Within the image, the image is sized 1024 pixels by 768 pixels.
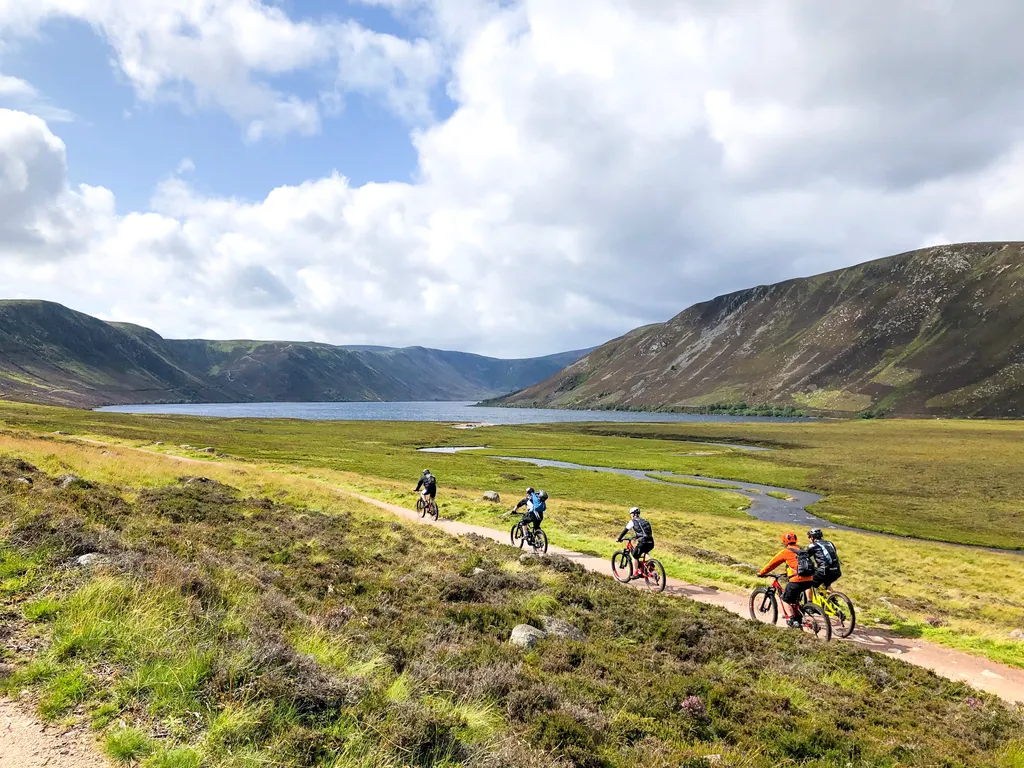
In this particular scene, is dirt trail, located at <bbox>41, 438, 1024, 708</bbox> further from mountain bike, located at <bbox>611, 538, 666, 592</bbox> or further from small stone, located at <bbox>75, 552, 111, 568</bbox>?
small stone, located at <bbox>75, 552, 111, 568</bbox>

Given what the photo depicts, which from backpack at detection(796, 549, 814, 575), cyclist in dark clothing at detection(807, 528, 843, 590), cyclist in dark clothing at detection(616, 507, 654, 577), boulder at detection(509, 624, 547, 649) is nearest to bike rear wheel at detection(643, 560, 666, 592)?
cyclist in dark clothing at detection(616, 507, 654, 577)

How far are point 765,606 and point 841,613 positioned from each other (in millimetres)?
2233

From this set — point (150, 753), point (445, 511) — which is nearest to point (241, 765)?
point (150, 753)

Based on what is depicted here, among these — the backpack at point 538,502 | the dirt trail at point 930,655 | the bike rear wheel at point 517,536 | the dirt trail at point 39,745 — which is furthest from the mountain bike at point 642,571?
the dirt trail at point 39,745

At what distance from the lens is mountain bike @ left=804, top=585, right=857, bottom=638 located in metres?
16.8

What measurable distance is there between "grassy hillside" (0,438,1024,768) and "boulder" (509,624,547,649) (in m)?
0.37

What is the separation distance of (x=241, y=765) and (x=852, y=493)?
70806 millimetres

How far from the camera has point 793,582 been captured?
1666 cm

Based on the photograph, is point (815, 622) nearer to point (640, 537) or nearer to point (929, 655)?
point (929, 655)

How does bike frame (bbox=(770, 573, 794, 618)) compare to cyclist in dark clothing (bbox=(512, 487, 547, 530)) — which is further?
cyclist in dark clothing (bbox=(512, 487, 547, 530))

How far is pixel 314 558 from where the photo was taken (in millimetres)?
17719

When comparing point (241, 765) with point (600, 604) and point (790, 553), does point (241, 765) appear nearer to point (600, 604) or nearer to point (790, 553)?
point (600, 604)

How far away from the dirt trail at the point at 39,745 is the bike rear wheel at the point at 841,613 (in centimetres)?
1859

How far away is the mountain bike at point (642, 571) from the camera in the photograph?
67.5 ft
